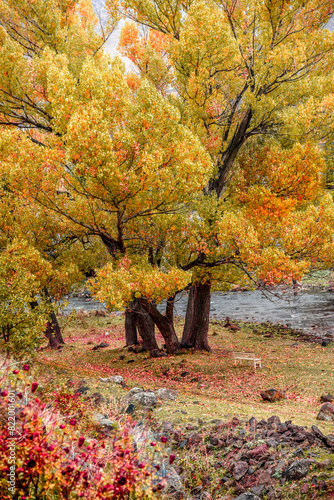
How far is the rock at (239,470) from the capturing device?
238 inches

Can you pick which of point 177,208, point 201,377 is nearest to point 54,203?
point 177,208

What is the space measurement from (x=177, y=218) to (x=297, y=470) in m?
10.4

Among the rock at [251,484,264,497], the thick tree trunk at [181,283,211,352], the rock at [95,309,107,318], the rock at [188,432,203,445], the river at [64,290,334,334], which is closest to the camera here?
the rock at [251,484,264,497]

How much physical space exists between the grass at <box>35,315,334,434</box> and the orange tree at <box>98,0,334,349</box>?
3741mm

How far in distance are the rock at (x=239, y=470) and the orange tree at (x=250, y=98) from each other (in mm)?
7051

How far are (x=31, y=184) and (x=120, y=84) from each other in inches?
160

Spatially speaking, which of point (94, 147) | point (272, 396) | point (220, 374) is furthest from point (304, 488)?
point (220, 374)

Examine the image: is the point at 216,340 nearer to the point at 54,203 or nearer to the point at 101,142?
the point at 54,203

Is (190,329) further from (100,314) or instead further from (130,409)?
(100,314)

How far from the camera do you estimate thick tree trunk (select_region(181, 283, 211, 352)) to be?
18578mm

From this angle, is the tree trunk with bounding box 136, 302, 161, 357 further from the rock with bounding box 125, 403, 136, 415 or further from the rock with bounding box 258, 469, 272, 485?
the rock with bounding box 258, 469, 272, 485

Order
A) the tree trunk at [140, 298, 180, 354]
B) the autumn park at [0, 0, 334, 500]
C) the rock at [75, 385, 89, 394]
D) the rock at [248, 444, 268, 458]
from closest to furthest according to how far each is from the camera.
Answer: the rock at [248, 444, 268, 458] → the autumn park at [0, 0, 334, 500] → the rock at [75, 385, 89, 394] → the tree trunk at [140, 298, 180, 354]

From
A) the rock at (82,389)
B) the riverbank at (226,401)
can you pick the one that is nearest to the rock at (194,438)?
the riverbank at (226,401)

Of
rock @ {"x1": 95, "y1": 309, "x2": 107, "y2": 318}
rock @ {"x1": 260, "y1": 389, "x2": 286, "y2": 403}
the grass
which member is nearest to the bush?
the grass
